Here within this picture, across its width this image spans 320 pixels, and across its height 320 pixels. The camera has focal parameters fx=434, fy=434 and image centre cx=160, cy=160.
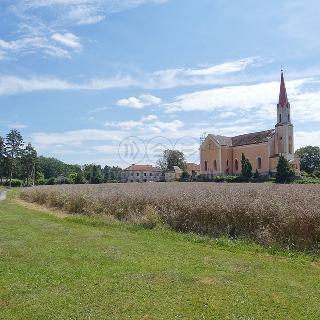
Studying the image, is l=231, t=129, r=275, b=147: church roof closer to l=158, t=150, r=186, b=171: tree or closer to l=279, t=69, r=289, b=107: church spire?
l=279, t=69, r=289, b=107: church spire

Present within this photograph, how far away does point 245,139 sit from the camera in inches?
3374

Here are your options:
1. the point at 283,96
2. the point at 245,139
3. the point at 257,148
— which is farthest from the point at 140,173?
the point at 283,96

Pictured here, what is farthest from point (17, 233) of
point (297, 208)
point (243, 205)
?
point (297, 208)

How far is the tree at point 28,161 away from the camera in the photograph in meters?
95.7

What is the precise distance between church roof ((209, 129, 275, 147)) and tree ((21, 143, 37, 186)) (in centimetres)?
3949

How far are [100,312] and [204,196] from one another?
9.53 meters

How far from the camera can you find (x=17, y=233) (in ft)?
45.3

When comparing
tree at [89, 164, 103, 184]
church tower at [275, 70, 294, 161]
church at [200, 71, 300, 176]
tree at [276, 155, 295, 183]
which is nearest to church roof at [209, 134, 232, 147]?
church at [200, 71, 300, 176]

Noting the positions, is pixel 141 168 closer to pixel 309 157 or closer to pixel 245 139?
pixel 309 157

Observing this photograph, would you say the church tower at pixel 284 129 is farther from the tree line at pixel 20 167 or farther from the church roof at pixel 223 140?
the tree line at pixel 20 167

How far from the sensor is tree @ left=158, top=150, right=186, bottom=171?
384ft

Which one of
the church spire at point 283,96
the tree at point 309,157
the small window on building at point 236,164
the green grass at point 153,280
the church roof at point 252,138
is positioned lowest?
the green grass at point 153,280

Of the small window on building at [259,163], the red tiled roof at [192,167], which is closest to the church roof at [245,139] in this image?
the small window on building at [259,163]

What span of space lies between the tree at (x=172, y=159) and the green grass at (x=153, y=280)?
344ft
